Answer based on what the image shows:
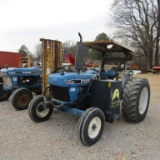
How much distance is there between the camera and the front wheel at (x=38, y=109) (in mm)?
4180

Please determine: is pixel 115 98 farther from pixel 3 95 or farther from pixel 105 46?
pixel 3 95

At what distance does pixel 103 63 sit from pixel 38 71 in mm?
2520

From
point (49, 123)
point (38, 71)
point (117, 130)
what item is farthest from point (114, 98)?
point (38, 71)

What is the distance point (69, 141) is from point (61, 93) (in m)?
0.89

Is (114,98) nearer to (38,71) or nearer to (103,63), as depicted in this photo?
(103,63)

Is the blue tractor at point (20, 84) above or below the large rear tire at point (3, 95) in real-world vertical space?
above

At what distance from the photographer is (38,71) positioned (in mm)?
6598

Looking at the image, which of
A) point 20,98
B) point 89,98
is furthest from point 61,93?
point 20,98

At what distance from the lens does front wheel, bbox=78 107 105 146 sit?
124 inches

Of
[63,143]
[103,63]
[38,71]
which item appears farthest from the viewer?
[38,71]

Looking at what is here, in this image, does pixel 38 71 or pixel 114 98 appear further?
pixel 38 71

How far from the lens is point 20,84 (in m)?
6.31

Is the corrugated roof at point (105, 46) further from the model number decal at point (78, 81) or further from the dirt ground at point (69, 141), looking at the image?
the dirt ground at point (69, 141)

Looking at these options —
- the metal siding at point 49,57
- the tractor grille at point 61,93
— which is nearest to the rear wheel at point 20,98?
the metal siding at point 49,57
